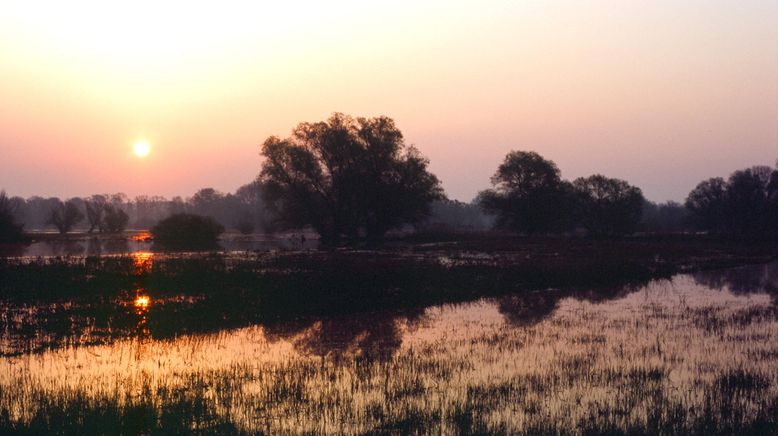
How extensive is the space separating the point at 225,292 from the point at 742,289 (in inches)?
963

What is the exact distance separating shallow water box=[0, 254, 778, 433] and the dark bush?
64620mm

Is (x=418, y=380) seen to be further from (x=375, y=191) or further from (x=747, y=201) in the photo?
(x=747, y=201)

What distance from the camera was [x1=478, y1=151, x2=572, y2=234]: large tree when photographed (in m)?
106

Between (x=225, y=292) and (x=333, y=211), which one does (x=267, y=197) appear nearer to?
(x=333, y=211)

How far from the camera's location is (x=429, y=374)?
15703mm

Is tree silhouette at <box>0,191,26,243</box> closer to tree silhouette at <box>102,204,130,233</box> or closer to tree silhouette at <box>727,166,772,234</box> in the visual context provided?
tree silhouette at <box>102,204,130,233</box>

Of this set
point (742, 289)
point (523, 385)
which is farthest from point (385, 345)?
point (742, 289)

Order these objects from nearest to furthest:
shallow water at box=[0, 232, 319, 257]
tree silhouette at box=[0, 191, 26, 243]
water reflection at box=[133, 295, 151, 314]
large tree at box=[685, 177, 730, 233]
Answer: water reflection at box=[133, 295, 151, 314], shallow water at box=[0, 232, 319, 257], tree silhouette at box=[0, 191, 26, 243], large tree at box=[685, 177, 730, 233]

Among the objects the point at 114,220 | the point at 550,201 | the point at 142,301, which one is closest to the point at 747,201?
the point at 550,201

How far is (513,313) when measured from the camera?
1072 inches

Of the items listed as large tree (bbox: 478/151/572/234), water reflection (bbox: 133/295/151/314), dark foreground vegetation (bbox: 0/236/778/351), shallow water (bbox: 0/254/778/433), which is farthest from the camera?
large tree (bbox: 478/151/572/234)

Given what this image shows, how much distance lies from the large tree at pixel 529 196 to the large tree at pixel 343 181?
19.5m

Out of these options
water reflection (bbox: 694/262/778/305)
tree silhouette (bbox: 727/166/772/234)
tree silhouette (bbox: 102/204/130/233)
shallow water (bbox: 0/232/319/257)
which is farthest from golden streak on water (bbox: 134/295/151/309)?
tree silhouette (bbox: 102/204/130/233)

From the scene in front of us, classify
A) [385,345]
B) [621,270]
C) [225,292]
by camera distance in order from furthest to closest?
[621,270] < [225,292] < [385,345]
